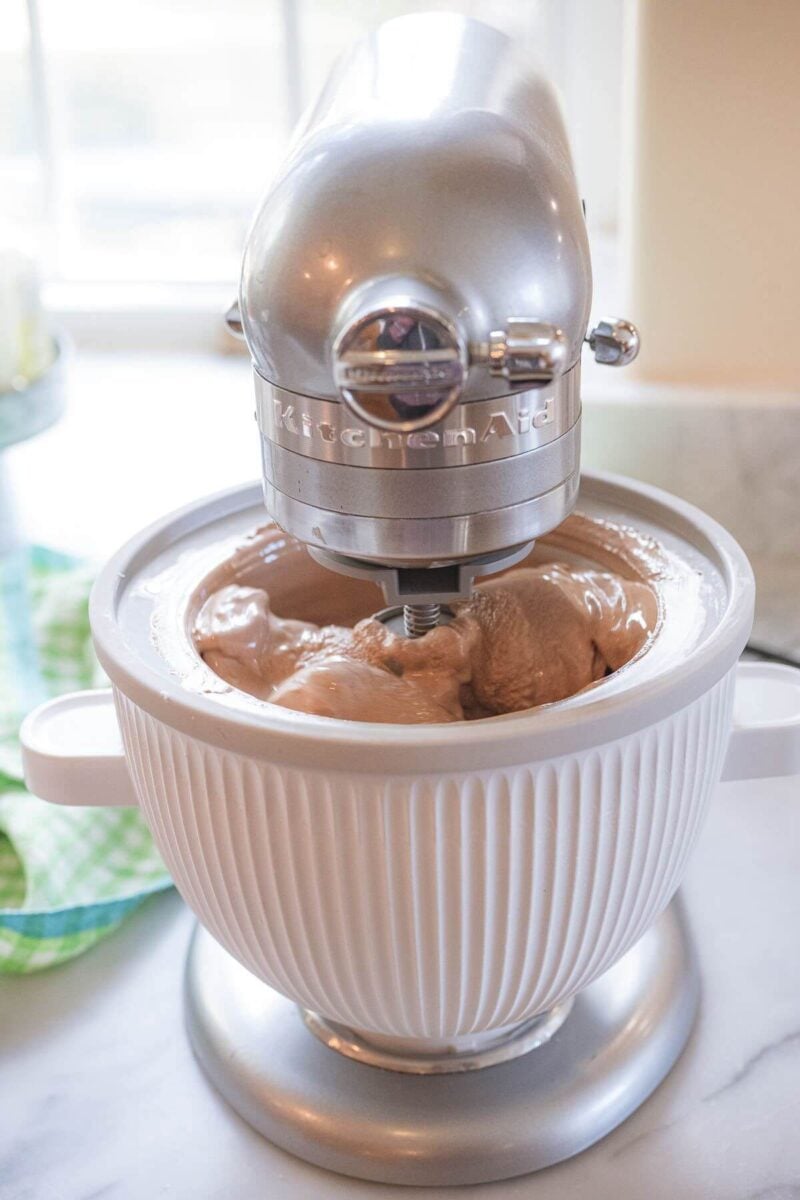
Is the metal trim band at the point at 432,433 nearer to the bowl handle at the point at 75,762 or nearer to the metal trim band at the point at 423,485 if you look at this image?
the metal trim band at the point at 423,485

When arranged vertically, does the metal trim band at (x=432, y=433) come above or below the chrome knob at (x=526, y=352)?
below

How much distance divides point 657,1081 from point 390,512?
0.82ft

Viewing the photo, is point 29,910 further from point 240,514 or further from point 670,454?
Answer: point 670,454

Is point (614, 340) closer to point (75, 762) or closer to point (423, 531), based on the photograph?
point (423, 531)

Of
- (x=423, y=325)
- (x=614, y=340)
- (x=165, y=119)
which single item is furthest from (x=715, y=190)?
(x=165, y=119)

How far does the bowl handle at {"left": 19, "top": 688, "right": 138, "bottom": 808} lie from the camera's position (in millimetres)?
475

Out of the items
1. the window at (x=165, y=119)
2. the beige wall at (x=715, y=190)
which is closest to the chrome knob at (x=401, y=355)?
the beige wall at (x=715, y=190)

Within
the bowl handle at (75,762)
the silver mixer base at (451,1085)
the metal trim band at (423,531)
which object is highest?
the metal trim band at (423,531)

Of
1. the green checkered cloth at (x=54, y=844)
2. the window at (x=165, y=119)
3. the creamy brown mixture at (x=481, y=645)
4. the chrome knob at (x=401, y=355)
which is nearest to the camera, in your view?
the chrome knob at (x=401, y=355)

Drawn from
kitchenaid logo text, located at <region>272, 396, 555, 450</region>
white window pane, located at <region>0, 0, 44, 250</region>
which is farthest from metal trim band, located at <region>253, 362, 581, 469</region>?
white window pane, located at <region>0, 0, 44, 250</region>

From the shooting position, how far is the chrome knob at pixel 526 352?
32 cm

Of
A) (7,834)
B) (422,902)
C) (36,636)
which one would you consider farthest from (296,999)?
(36,636)

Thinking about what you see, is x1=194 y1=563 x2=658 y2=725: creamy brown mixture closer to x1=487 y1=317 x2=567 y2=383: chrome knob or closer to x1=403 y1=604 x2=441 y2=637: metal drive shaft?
x1=403 y1=604 x2=441 y2=637: metal drive shaft

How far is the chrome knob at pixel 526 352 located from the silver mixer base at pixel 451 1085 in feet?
0.87
